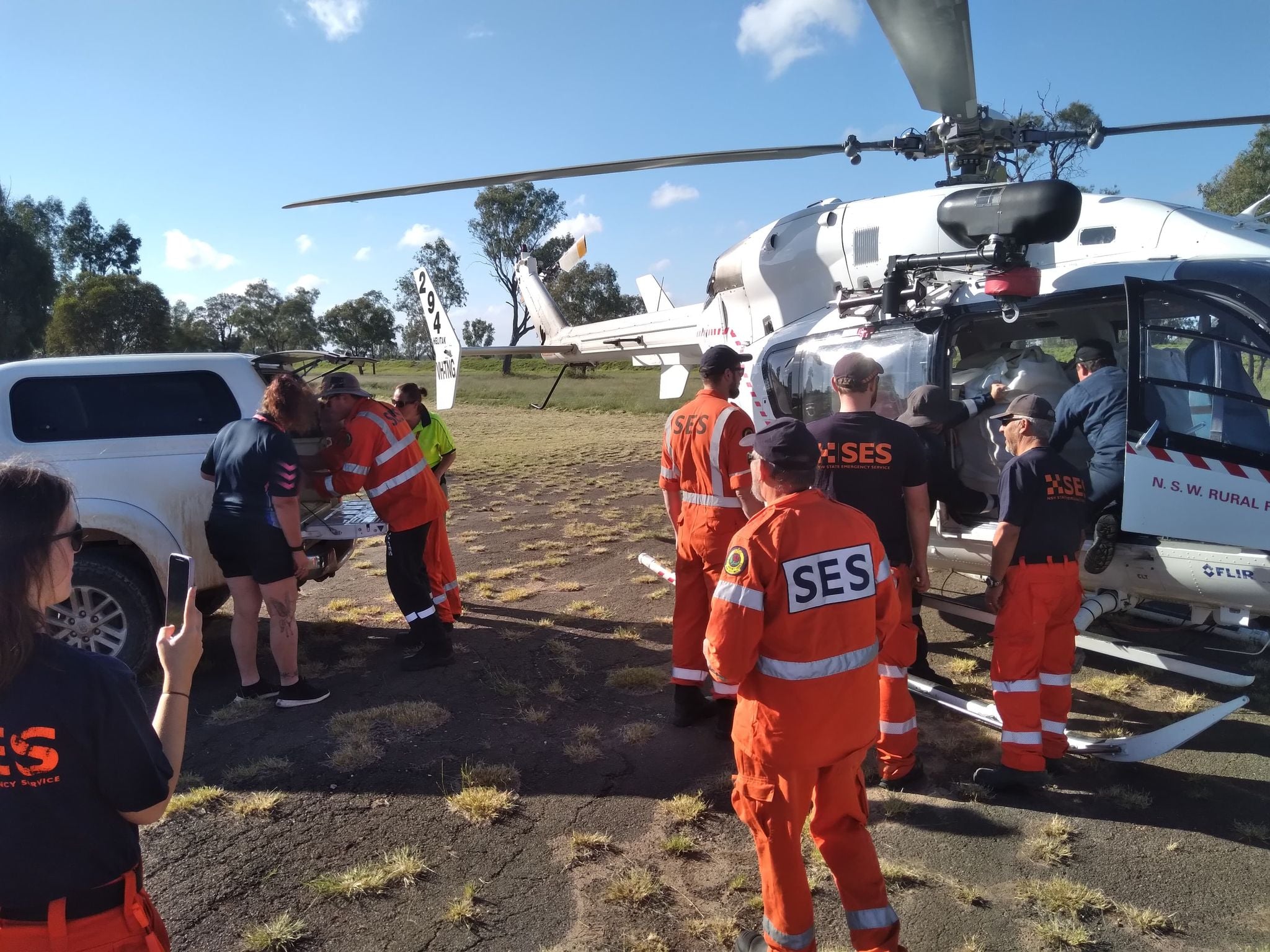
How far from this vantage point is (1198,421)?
12.8 ft

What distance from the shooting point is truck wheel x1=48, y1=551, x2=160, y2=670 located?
4617 millimetres

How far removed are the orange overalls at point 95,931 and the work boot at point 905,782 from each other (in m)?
3.03

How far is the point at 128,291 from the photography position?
144 ft

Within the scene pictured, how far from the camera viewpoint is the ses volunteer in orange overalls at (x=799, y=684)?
7.85ft

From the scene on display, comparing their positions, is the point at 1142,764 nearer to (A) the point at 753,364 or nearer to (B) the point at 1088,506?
(B) the point at 1088,506

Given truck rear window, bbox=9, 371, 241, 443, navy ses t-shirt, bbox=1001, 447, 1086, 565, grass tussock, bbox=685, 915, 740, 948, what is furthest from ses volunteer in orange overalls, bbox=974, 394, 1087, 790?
truck rear window, bbox=9, 371, 241, 443

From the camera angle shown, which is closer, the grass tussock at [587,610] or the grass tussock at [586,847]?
the grass tussock at [586,847]

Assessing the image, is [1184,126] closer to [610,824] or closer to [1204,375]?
[1204,375]

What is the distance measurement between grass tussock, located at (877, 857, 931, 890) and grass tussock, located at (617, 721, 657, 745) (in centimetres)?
146

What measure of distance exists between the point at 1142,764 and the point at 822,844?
2.39 meters

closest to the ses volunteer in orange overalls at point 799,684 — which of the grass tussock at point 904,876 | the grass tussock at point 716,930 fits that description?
the grass tussock at point 716,930

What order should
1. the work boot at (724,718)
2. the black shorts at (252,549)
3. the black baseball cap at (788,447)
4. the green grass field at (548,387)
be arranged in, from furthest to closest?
the green grass field at (548,387)
the black shorts at (252,549)
the work boot at (724,718)
the black baseball cap at (788,447)

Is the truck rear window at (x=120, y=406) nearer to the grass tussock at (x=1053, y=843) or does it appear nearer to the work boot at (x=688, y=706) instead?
the work boot at (x=688, y=706)

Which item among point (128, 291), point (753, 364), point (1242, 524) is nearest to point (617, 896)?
point (1242, 524)
